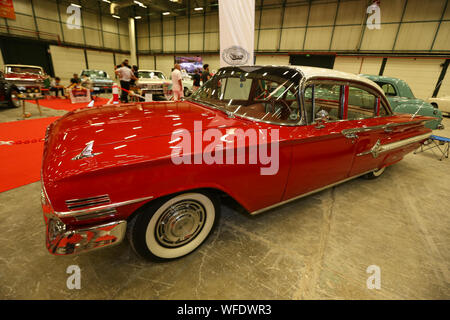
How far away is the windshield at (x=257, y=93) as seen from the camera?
202 cm

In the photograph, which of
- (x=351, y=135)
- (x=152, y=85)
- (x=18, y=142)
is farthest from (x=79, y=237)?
(x=152, y=85)

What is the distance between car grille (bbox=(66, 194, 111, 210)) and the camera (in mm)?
1223

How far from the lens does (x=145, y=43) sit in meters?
24.2

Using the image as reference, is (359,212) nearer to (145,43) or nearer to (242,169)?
(242,169)

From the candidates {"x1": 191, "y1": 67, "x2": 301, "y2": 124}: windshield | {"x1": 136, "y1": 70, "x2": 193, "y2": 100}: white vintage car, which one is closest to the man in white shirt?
{"x1": 136, "y1": 70, "x2": 193, "y2": 100}: white vintage car

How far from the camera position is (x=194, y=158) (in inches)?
55.7

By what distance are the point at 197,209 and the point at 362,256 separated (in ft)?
5.23

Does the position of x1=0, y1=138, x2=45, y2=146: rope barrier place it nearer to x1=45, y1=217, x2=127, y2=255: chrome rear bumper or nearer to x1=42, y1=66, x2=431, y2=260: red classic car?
x1=42, y1=66, x2=431, y2=260: red classic car

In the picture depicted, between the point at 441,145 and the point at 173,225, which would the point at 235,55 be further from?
the point at 441,145

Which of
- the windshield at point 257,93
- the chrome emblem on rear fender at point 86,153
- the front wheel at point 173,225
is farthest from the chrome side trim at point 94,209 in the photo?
the windshield at point 257,93

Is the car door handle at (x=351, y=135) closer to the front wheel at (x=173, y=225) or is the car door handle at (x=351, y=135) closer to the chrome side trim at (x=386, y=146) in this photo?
the chrome side trim at (x=386, y=146)

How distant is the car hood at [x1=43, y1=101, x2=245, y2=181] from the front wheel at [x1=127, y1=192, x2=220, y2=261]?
1.30 ft

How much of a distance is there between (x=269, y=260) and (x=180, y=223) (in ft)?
2.79
